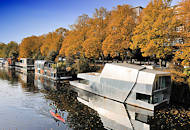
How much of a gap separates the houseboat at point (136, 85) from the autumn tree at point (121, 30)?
12.3m

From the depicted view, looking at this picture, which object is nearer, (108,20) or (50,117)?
(50,117)

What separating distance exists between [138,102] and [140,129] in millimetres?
5899

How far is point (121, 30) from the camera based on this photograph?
33500 mm

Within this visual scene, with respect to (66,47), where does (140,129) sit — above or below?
below

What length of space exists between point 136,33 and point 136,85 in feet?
62.2

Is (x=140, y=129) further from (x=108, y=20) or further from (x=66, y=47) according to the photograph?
(x=66, y=47)

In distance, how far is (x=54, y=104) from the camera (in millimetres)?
20625

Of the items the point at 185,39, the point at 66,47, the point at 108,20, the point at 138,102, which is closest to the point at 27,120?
the point at 138,102

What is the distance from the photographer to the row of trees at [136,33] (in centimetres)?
2434

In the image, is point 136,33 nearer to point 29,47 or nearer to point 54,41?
point 54,41

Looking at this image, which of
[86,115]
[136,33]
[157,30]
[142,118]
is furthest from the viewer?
[136,33]

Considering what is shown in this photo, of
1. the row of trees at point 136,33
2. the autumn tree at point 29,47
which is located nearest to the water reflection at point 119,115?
the row of trees at point 136,33

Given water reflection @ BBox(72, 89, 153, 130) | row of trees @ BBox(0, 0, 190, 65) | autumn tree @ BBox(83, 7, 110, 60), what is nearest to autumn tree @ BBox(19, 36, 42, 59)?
row of trees @ BBox(0, 0, 190, 65)

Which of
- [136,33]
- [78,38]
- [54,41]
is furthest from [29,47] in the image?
[136,33]
